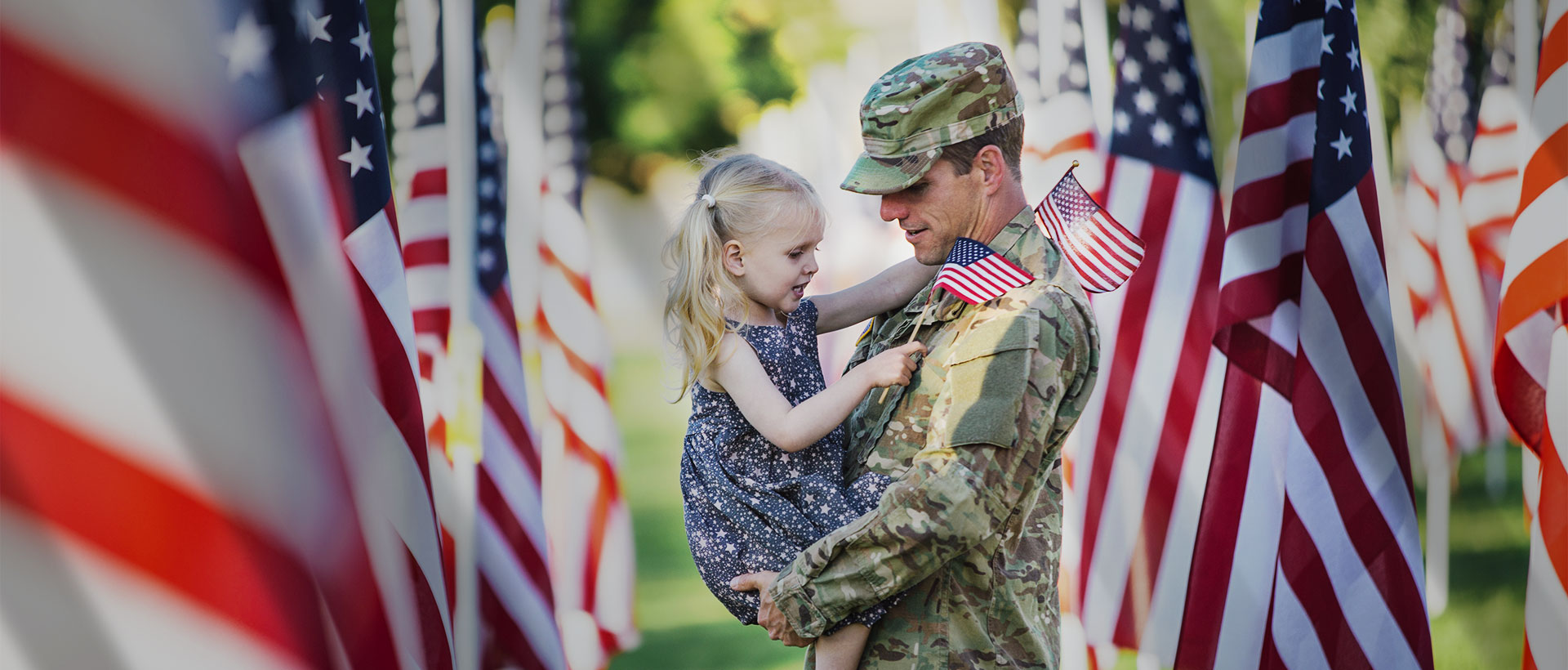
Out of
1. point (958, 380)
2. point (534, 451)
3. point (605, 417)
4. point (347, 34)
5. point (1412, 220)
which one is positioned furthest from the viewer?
point (1412, 220)

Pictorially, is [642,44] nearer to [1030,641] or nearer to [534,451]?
[534,451]

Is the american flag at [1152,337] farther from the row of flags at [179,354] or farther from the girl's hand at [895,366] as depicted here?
the row of flags at [179,354]

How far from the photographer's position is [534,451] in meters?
5.14

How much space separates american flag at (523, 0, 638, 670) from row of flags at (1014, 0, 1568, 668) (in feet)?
7.55

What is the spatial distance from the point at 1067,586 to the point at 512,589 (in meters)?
2.66

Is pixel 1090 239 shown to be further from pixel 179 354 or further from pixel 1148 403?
pixel 1148 403

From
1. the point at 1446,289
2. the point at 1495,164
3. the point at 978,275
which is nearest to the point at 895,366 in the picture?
the point at 978,275

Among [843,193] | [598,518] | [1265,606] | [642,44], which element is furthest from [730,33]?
[1265,606]

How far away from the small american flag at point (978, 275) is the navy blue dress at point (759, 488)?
0.45 m

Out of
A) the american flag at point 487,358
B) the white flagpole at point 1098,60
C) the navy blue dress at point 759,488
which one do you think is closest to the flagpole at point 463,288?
the american flag at point 487,358

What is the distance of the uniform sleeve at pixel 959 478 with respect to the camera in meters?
1.93

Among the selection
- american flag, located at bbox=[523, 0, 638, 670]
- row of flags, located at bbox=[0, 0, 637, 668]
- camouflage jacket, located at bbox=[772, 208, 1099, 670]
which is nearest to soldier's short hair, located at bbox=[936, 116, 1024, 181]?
camouflage jacket, located at bbox=[772, 208, 1099, 670]

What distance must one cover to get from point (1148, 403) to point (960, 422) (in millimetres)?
3688

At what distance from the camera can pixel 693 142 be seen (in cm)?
598
